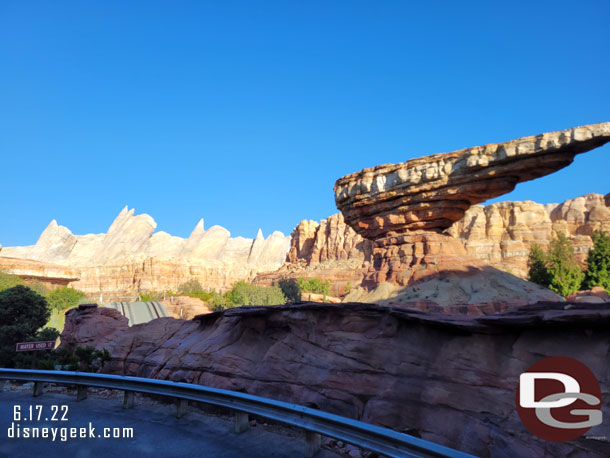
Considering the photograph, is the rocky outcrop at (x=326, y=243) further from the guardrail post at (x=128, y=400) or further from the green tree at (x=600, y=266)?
the guardrail post at (x=128, y=400)

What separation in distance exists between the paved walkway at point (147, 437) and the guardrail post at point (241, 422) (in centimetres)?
9

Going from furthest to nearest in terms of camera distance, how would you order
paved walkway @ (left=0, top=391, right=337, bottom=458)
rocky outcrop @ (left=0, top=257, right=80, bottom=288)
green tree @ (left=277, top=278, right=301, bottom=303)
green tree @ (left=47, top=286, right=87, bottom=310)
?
rocky outcrop @ (left=0, top=257, right=80, bottom=288), green tree @ (left=277, top=278, right=301, bottom=303), green tree @ (left=47, top=286, right=87, bottom=310), paved walkway @ (left=0, top=391, right=337, bottom=458)

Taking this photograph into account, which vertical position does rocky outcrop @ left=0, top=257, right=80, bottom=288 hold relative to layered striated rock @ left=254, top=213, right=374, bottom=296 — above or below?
below

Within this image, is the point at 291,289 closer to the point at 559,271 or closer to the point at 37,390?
the point at 559,271

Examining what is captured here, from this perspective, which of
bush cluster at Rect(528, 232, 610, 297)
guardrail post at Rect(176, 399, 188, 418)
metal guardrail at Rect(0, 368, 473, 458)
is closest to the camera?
metal guardrail at Rect(0, 368, 473, 458)

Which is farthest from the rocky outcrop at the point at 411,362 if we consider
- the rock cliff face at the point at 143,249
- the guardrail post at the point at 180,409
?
the rock cliff face at the point at 143,249

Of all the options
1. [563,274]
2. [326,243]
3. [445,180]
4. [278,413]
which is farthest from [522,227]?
[278,413]

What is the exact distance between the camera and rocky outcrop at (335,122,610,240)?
27.6 m

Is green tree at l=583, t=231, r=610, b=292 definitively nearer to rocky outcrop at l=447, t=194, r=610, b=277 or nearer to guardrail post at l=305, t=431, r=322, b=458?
rocky outcrop at l=447, t=194, r=610, b=277

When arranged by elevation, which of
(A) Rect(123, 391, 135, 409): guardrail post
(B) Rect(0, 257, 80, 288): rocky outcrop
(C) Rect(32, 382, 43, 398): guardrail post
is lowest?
(C) Rect(32, 382, 43, 398): guardrail post

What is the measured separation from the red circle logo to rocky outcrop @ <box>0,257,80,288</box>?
322ft

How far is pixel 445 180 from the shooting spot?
112 feet

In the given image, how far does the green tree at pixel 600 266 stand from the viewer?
164 ft

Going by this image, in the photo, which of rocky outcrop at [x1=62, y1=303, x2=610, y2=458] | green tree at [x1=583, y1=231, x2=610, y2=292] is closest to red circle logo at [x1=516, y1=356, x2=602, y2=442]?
rocky outcrop at [x1=62, y1=303, x2=610, y2=458]
